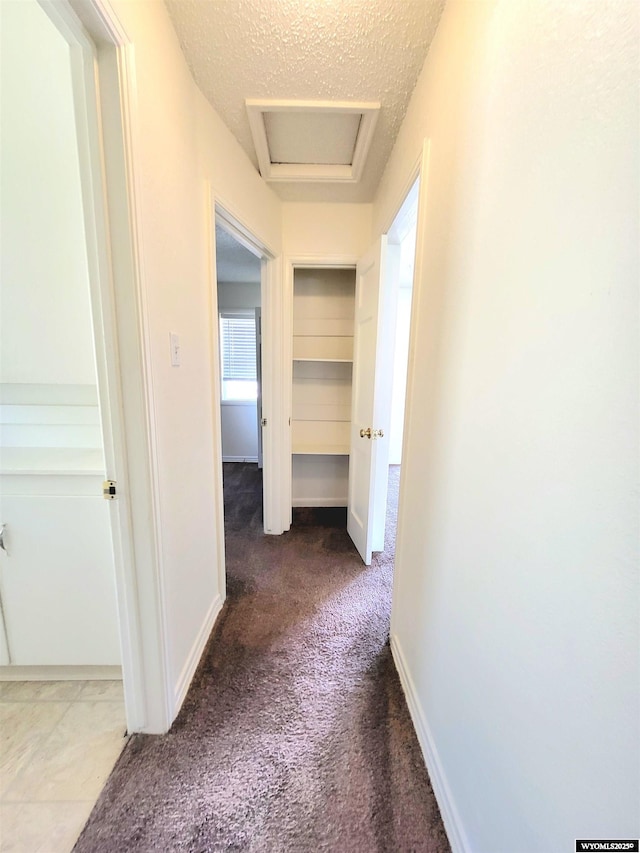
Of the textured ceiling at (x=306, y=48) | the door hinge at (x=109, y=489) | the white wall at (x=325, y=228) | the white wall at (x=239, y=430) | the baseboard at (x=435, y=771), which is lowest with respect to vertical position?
the baseboard at (x=435, y=771)

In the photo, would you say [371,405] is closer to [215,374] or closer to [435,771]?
[215,374]

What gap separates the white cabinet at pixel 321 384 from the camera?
2.79 meters

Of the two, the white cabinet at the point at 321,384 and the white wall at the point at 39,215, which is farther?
the white cabinet at the point at 321,384

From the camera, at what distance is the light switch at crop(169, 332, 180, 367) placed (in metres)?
1.20

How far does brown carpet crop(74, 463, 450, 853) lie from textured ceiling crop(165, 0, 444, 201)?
97.2 inches

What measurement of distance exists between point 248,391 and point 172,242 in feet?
11.0

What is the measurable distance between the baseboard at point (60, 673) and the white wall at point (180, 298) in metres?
0.35

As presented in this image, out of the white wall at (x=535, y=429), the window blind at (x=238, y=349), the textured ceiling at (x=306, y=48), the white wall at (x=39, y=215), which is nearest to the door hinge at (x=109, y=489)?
the white wall at (x=39, y=215)

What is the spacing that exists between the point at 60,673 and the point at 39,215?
180 cm

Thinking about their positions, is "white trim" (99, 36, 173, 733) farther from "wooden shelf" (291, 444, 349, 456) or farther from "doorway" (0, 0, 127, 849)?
"wooden shelf" (291, 444, 349, 456)

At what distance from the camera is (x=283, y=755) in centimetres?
112

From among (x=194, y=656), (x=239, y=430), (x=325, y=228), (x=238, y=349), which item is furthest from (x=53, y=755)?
(x=238, y=349)

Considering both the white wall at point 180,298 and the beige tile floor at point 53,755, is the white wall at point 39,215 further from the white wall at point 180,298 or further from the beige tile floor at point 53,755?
the beige tile floor at point 53,755

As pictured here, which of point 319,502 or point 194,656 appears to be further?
point 319,502
